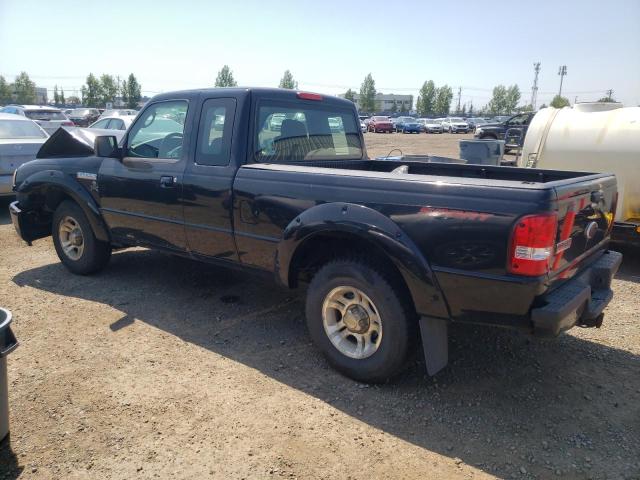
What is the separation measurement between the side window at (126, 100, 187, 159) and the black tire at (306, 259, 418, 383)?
71.3 inches

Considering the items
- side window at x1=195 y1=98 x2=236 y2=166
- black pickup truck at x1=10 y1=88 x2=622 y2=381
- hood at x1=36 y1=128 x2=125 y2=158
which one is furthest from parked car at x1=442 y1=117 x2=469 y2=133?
side window at x1=195 y1=98 x2=236 y2=166

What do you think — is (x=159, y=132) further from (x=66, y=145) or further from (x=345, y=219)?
(x=345, y=219)

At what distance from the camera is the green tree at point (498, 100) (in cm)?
9819

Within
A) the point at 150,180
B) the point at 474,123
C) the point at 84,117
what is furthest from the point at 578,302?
the point at 474,123

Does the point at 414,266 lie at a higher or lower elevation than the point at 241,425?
higher

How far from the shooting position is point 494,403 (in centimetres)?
305

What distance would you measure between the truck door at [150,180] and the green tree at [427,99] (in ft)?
347

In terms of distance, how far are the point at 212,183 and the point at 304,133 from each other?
940 millimetres

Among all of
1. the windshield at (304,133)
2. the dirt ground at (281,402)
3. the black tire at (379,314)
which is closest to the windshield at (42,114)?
the dirt ground at (281,402)

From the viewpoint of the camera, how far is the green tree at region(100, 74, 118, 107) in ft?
243

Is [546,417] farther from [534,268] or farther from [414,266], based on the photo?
[414,266]

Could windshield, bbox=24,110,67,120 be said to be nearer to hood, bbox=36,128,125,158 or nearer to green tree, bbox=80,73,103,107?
hood, bbox=36,128,125,158

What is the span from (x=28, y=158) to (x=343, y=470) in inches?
320

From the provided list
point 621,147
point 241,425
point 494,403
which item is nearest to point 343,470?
point 241,425
